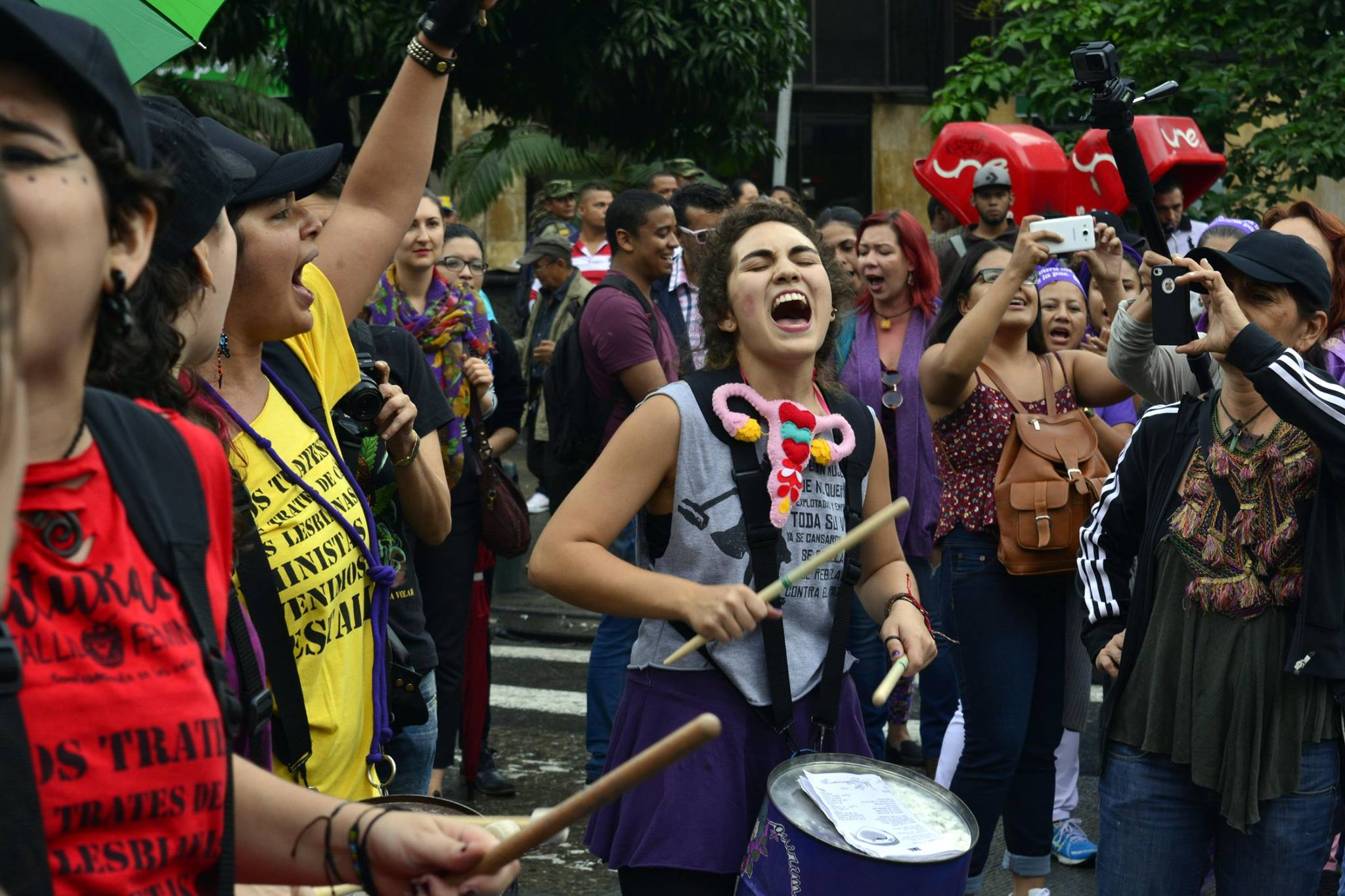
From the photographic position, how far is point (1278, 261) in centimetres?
344

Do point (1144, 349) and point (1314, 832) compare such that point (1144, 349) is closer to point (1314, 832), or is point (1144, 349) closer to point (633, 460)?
point (1314, 832)

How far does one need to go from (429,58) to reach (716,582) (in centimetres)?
118

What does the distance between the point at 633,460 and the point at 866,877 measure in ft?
3.15

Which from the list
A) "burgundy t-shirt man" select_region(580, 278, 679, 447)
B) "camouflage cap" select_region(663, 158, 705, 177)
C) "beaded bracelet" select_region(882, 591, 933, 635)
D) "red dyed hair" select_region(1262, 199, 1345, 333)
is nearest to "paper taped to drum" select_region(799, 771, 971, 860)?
"beaded bracelet" select_region(882, 591, 933, 635)

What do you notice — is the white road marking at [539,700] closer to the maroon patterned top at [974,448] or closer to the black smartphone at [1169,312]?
the maroon patterned top at [974,448]

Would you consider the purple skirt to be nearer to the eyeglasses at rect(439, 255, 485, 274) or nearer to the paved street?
the paved street

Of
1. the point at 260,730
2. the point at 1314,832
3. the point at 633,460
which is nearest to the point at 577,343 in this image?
the point at 633,460

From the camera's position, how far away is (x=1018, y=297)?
4922 mm

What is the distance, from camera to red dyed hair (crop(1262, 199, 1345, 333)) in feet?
12.3

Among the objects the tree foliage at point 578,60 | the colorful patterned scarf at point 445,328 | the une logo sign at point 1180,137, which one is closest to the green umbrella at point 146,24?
the colorful patterned scarf at point 445,328

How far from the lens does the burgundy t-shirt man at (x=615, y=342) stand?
5.74 metres

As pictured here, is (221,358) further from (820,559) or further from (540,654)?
(540,654)

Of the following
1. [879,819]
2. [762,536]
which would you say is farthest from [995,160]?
[879,819]

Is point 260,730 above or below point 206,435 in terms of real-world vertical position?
below
